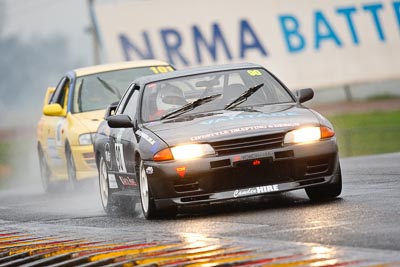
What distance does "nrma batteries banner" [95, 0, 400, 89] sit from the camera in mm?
53031

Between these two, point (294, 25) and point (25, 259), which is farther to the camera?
point (294, 25)

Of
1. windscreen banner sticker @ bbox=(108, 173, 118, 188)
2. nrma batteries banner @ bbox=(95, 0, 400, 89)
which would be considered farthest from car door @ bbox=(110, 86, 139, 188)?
nrma batteries banner @ bbox=(95, 0, 400, 89)

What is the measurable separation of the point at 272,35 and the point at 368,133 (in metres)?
14.4

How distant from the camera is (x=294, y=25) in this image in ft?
180

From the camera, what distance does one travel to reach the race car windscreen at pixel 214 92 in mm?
13547

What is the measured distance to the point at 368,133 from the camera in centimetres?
4097

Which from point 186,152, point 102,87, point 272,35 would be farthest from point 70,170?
point 272,35

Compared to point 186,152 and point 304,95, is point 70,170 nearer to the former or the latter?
point 304,95

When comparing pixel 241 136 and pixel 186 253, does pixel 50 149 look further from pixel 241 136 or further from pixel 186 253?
pixel 186 253

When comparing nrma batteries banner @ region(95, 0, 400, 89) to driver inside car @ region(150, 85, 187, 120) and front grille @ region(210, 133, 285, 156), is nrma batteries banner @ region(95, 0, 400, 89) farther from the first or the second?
front grille @ region(210, 133, 285, 156)

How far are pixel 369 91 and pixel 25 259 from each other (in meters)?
57.3

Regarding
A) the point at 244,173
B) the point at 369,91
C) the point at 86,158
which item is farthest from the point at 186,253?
the point at 369,91

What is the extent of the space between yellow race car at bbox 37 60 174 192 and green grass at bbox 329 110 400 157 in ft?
22.7

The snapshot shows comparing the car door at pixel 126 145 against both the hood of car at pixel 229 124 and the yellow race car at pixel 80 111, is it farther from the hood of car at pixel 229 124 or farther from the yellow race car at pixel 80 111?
the yellow race car at pixel 80 111
